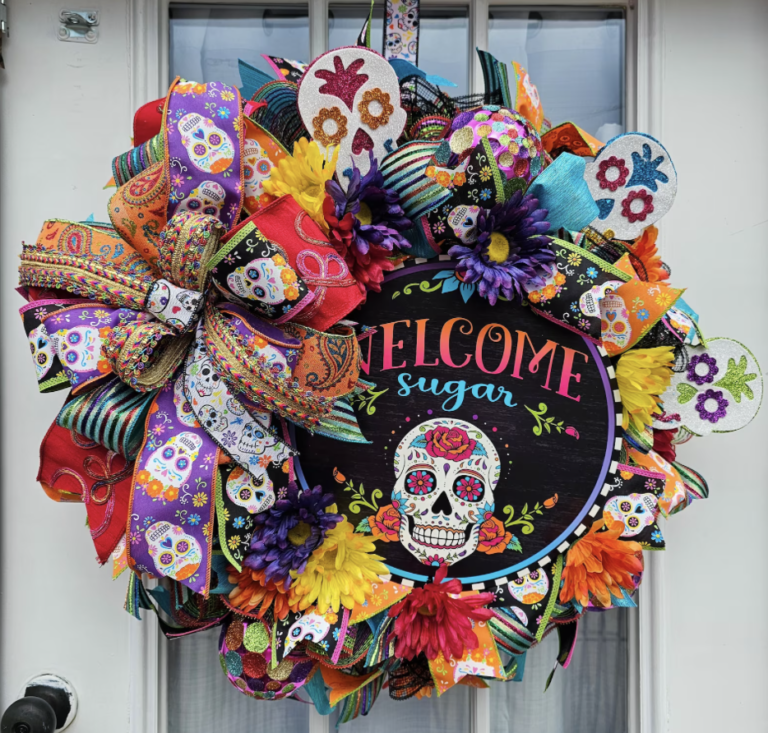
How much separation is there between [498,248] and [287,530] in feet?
1.38

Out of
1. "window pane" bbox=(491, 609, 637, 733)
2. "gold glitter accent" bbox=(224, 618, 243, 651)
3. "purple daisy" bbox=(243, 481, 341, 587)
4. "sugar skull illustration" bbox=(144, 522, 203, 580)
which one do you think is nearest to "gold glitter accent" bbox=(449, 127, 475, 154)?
"purple daisy" bbox=(243, 481, 341, 587)

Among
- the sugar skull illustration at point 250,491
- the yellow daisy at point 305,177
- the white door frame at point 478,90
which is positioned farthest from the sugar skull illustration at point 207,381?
the white door frame at point 478,90

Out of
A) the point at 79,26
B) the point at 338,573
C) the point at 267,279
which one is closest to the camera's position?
the point at 267,279

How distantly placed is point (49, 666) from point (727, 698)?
3.33 feet

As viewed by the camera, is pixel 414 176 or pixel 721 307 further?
pixel 721 307

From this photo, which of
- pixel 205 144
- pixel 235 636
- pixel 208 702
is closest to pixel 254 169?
pixel 205 144

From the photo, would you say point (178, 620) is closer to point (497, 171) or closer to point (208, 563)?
point (208, 563)

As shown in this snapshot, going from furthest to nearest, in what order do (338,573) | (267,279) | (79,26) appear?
(79,26) < (338,573) < (267,279)

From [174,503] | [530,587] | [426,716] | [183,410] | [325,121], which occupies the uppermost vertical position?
[325,121]

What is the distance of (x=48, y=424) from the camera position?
867 mm

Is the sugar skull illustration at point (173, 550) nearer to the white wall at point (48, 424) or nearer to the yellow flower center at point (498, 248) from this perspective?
the white wall at point (48, 424)

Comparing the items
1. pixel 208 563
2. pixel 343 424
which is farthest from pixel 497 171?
pixel 208 563

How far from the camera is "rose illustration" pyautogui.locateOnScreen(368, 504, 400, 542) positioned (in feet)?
2.45

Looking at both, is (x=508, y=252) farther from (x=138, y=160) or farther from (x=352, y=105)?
(x=138, y=160)
